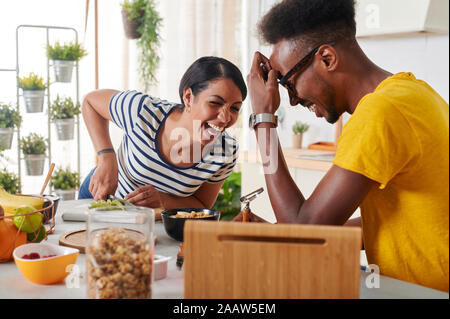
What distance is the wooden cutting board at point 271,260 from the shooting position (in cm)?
76

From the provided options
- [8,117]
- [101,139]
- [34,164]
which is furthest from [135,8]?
[101,139]

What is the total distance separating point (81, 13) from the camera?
372 centimetres

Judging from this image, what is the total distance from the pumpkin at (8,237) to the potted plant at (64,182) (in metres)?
2.42

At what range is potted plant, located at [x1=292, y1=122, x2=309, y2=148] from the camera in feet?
11.3

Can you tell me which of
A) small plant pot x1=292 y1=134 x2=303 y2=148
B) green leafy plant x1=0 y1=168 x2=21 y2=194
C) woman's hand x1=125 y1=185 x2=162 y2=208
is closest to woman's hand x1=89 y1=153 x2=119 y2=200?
woman's hand x1=125 y1=185 x2=162 y2=208

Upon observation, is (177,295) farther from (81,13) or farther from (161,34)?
(161,34)

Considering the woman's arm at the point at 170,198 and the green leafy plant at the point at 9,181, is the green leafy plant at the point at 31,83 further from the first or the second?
the woman's arm at the point at 170,198

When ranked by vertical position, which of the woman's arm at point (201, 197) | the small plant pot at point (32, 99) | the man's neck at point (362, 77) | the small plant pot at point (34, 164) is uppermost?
the man's neck at point (362, 77)

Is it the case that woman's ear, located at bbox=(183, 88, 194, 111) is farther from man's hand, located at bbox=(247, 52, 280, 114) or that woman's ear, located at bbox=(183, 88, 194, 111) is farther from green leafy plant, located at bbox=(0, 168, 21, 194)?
green leafy plant, located at bbox=(0, 168, 21, 194)

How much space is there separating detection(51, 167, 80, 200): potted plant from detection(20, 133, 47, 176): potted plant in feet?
0.43

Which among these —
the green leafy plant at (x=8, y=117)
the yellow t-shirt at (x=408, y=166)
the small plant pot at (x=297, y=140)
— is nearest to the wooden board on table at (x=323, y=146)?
the small plant pot at (x=297, y=140)

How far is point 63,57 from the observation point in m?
3.34

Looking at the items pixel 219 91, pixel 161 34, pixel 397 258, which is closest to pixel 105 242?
pixel 397 258
